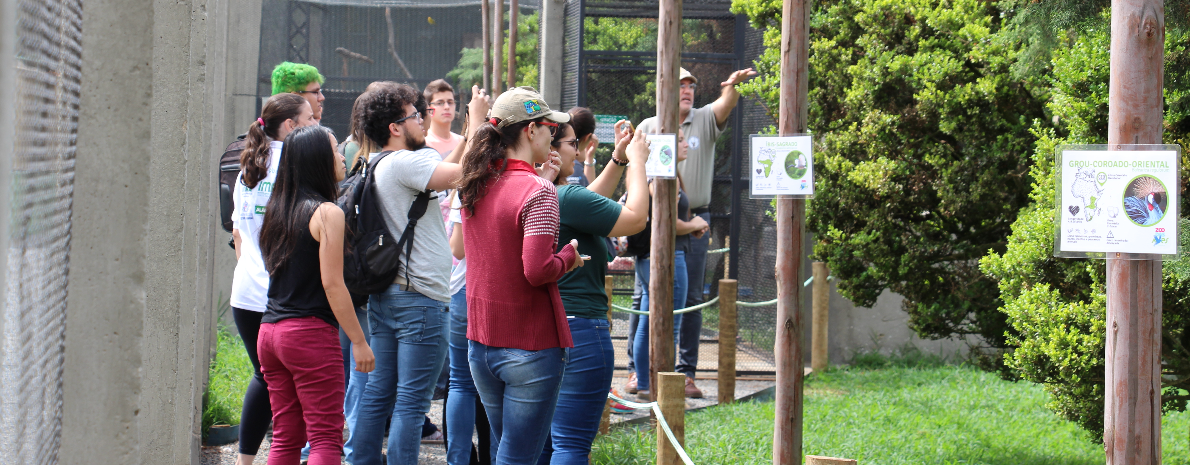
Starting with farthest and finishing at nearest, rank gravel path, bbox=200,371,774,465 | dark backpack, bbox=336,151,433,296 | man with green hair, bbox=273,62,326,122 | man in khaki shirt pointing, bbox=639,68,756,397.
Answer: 1. man in khaki shirt pointing, bbox=639,68,756,397
2. gravel path, bbox=200,371,774,465
3. man with green hair, bbox=273,62,326,122
4. dark backpack, bbox=336,151,433,296

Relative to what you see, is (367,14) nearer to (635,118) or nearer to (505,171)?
(635,118)

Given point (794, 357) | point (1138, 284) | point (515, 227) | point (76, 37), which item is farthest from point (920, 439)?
point (76, 37)

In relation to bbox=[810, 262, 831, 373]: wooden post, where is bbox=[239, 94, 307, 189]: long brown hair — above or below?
above

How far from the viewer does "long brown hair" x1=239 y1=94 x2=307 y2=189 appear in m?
4.20

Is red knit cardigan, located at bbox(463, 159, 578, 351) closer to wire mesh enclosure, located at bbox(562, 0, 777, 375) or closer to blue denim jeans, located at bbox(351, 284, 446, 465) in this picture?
blue denim jeans, located at bbox(351, 284, 446, 465)

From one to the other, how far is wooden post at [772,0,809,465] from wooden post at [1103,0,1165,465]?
5.19ft

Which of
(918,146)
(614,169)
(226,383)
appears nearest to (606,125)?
(918,146)

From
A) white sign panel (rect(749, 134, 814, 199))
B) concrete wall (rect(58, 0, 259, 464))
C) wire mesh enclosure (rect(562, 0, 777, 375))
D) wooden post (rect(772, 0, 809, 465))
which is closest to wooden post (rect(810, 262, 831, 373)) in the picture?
wire mesh enclosure (rect(562, 0, 777, 375))

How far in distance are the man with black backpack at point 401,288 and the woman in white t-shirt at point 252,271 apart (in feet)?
1.46

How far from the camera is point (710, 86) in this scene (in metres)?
8.41

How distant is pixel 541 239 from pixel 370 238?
4.19ft

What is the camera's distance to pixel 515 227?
307 centimetres

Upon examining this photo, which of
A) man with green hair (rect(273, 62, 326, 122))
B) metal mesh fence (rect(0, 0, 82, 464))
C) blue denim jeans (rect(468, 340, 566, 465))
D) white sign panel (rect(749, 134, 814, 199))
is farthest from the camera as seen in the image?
man with green hair (rect(273, 62, 326, 122))

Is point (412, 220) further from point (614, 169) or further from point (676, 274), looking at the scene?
point (676, 274)
